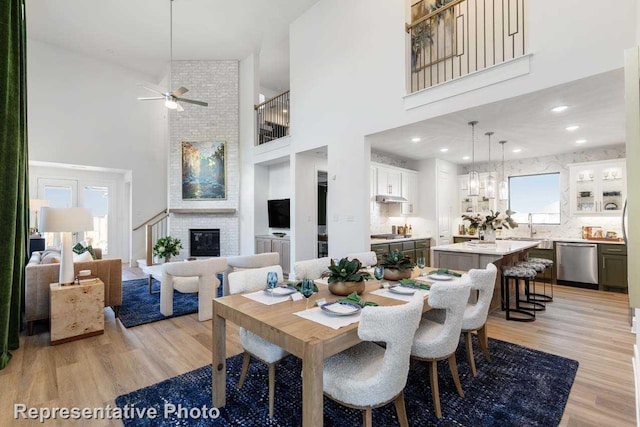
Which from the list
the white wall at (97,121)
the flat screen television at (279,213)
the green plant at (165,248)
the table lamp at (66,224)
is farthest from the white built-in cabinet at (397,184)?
the white wall at (97,121)

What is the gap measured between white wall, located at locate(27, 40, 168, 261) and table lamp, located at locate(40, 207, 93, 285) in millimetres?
4804

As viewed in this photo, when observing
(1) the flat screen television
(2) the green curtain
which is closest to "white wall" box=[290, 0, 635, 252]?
(1) the flat screen television

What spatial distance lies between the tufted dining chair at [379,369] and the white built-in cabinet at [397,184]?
465cm

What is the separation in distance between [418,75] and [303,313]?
4.56 meters

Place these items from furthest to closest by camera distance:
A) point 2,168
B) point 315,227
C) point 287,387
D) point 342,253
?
point 315,227 → point 342,253 → point 2,168 → point 287,387

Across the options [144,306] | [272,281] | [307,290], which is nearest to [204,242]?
[144,306]

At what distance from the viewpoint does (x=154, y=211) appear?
812 cm

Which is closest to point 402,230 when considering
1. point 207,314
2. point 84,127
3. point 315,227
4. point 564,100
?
point 315,227

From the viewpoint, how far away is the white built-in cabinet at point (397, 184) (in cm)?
612

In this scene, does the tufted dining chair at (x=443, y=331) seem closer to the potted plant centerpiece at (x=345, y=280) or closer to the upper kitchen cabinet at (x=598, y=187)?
the potted plant centerpiece at (x=345, y=280)

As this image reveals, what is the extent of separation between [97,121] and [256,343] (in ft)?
25.4

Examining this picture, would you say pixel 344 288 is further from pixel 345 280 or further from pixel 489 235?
pixel 489 235

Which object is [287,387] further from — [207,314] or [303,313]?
[207,314]

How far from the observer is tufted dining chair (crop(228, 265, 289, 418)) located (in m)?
1.98
